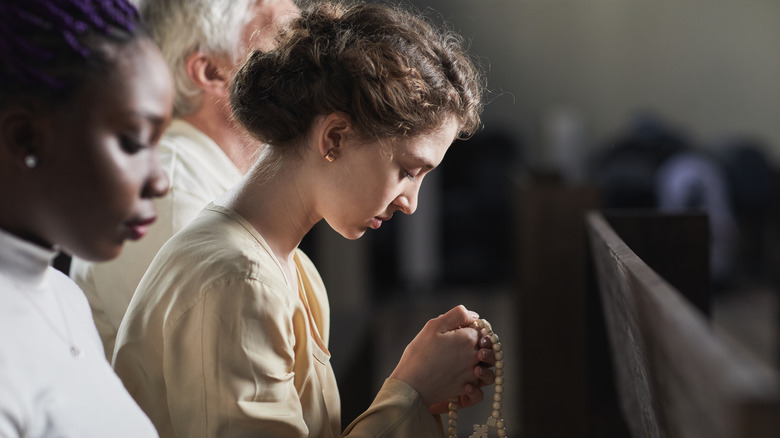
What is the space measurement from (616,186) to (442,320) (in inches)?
185

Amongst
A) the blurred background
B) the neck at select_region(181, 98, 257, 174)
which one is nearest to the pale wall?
the blurred background

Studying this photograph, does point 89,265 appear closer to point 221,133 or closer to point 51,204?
point 221,133

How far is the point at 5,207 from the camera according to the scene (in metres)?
0.61

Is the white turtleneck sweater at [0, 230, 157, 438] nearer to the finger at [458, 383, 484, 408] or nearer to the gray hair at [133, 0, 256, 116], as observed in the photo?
the finger at [458, 383, 484, 408]

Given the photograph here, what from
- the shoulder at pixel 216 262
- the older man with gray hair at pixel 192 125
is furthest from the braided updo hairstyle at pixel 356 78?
the older man with gray hair at pixel 192 125

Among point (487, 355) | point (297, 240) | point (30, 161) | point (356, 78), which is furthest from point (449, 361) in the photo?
point (30, 161)

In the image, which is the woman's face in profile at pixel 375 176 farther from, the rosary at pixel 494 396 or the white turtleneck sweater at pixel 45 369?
the white turtleneck sweater at pixel 45 369

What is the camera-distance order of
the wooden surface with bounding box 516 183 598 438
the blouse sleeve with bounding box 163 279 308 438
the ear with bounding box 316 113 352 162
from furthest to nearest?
the wooden surface with bounding box 516 183 598 438
the ear with bounding box 316 113 352 162
the blouse sleeve with bounding box 163 279 308 438

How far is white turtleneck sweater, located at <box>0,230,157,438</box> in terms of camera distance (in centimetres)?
58

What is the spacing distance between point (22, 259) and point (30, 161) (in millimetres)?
89

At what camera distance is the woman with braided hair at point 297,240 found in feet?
2.80

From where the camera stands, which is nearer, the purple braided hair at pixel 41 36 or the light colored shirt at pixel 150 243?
the purple braided hair at pixel 41 36


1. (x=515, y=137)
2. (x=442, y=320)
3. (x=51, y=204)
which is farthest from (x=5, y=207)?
(x=515, y=137)

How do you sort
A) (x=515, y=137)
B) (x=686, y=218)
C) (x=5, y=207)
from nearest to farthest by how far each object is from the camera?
(x=5, y=207) < (x=686, y=218) < (x=515, y=137)
